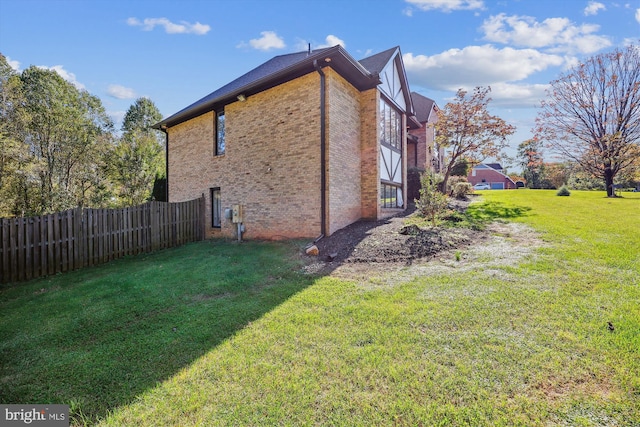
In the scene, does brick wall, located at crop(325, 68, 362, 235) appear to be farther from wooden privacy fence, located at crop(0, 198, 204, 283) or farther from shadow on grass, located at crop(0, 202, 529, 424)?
wooden privacy fence, located at crop(0, 198, 204, 283)

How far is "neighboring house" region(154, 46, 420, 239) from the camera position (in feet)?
28.7

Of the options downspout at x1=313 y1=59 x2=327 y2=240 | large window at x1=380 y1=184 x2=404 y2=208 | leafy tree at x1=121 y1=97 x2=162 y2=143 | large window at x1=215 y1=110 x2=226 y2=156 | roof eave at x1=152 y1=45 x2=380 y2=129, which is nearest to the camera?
roof eave at x1=152 y1=45 x2=380 y2=129

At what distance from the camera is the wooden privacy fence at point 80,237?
6680mm

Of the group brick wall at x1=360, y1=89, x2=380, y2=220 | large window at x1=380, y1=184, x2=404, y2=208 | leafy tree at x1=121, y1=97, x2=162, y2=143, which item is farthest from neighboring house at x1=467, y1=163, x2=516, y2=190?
leafy tree at x1=121, y1=97, x2=162, y2=143

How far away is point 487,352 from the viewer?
281 cm

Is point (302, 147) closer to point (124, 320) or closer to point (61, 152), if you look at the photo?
point (124, 320)

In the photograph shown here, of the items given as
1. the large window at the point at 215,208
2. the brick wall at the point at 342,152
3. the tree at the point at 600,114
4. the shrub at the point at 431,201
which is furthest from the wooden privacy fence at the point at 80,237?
the tree at the point at 600,114

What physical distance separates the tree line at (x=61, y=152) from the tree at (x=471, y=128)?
18.3 metres

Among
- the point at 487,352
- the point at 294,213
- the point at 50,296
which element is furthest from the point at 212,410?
the point at 294,213

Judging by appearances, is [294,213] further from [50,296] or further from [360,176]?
[50,296]

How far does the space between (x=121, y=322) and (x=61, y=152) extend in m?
22.0

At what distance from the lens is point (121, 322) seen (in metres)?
4.05

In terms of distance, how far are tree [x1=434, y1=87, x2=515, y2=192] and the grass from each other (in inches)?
454

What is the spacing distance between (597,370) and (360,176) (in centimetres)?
884
